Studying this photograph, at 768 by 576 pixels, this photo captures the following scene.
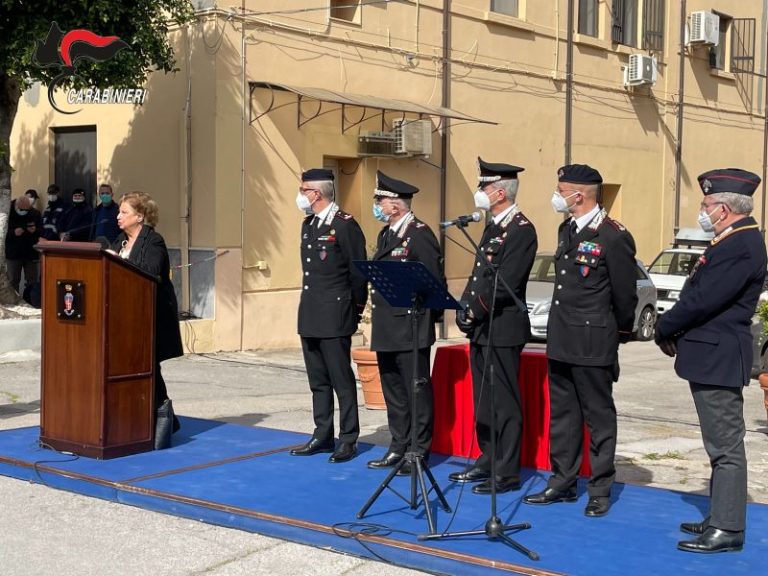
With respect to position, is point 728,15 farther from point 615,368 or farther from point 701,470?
point 615,368

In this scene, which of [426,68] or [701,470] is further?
[426,68]

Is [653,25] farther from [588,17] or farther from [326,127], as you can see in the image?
[326,127]

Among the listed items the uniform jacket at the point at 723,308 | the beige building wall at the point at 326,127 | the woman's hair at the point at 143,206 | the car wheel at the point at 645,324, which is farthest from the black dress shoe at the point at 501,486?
the car wheel at the point at 645,324

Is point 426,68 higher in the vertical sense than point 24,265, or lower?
higher

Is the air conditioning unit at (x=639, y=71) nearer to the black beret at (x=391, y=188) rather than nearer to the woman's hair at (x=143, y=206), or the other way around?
the woman's hair at (x=143, y=206)

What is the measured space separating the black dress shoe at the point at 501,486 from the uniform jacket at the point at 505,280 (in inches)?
32.7

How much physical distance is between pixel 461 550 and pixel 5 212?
11.1 m

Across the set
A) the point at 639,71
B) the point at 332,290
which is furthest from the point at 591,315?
the point at 639,71

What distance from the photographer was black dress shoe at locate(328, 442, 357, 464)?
7.88 meters

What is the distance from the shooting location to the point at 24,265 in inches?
678

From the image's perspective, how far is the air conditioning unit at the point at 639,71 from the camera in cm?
2338

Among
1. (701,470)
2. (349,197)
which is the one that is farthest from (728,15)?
(701,470)

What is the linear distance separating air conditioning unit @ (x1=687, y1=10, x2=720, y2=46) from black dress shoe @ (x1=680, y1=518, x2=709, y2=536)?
2057 centimetres

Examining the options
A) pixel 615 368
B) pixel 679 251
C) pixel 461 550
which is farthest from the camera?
pixel 679 251
